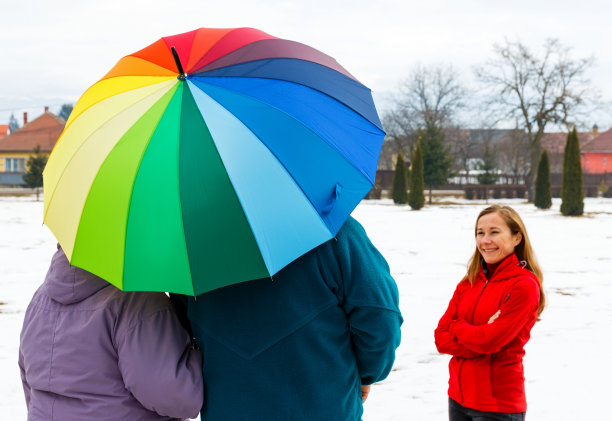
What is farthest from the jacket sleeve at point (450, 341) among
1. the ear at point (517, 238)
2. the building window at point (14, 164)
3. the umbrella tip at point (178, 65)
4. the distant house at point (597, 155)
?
the distant house at point (597, 155)

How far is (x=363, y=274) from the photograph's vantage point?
1.71 metres

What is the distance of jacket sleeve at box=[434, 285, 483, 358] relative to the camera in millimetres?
2527

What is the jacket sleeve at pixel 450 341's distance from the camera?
253 centimetres

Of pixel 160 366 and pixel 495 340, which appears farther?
pixel 495 340

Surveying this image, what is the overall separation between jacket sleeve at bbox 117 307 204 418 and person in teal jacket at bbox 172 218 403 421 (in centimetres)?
6

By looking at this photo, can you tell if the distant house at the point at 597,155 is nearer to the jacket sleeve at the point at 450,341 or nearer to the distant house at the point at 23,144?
the distant house at the point at 23,144

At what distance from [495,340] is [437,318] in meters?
4.21

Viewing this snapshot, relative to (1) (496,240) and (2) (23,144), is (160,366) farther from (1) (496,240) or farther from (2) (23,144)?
(2) (23,144)

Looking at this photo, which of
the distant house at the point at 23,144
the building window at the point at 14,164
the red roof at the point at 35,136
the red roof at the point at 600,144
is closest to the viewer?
the distant house at the point at 23,144

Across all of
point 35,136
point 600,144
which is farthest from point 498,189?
point 35,136

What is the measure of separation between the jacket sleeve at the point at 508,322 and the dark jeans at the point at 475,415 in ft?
0.81

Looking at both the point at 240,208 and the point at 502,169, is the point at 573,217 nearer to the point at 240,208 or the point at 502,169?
the point at 240,208

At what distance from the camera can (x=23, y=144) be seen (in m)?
50.5

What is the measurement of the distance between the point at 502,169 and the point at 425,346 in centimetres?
6010
